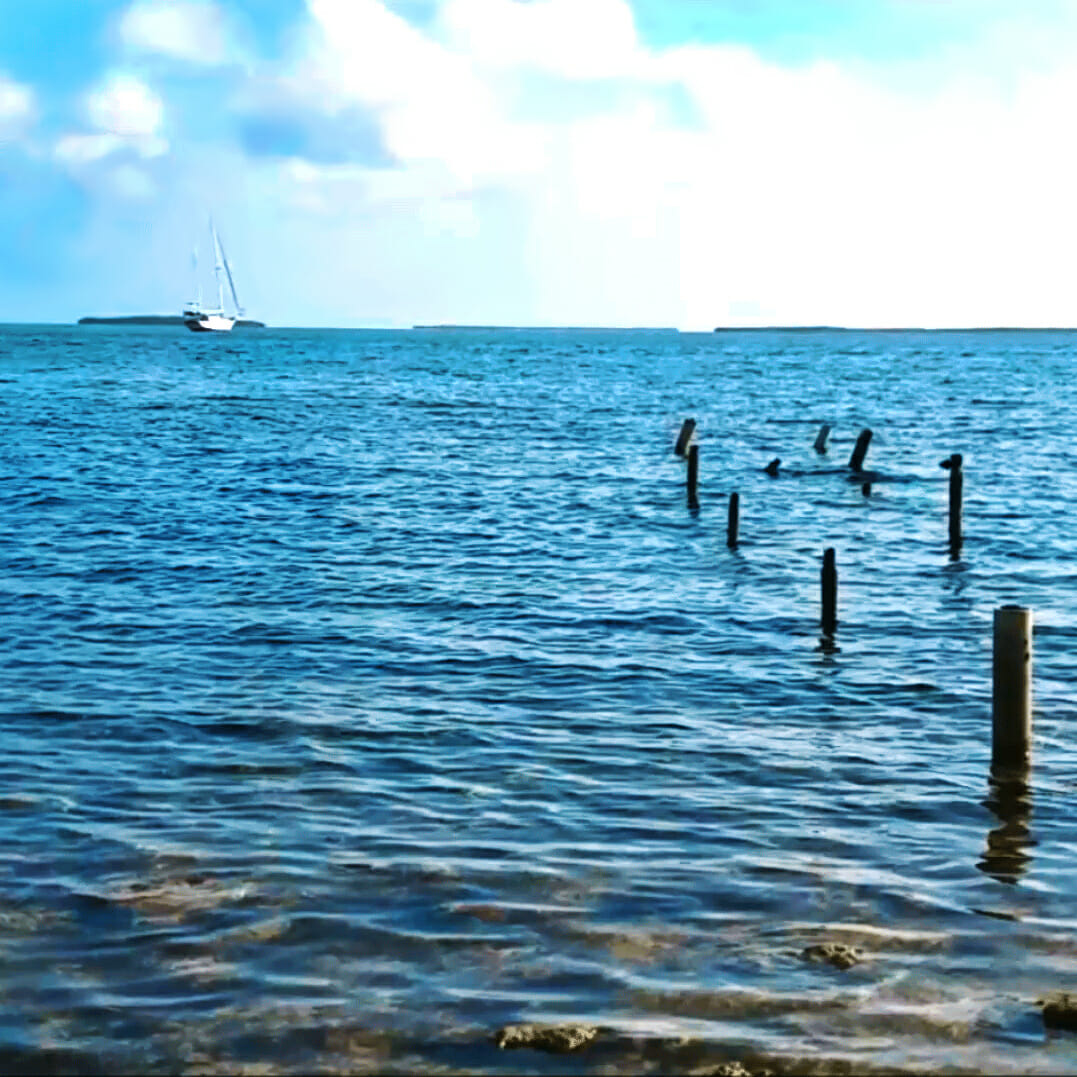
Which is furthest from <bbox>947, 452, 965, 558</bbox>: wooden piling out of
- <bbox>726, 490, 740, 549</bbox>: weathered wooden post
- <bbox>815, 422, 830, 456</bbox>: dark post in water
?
<bbox>815, 422, 830, 456</bbox>: dark post in water

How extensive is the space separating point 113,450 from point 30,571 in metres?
24.1

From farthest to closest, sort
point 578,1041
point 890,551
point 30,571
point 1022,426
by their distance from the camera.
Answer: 1. point 1022,426
2. point 890,551
3. point 30,571
4. point 578,1041

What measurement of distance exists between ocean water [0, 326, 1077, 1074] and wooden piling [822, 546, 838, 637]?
20.4 inches

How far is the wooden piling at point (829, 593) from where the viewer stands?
20.4 meters

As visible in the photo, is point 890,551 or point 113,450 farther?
point 113,450

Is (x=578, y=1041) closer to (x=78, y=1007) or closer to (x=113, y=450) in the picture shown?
(x=78, y=1007)

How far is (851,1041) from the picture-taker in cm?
829

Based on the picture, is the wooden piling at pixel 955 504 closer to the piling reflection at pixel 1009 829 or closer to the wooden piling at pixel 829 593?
the wooden piling at pixel 829 593

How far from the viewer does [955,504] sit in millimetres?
28828

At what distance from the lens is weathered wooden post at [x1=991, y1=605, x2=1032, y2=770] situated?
13.3 metres

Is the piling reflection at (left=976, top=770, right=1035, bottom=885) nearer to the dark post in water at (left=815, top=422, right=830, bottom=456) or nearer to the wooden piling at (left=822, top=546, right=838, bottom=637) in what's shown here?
the wooden piling at (left=822, top=546, right=838, bottom=637)

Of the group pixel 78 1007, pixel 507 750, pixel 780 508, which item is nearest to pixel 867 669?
pixel 507 750

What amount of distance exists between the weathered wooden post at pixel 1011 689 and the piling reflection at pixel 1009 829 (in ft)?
0.66

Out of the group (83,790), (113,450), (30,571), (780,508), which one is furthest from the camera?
(113,450)
